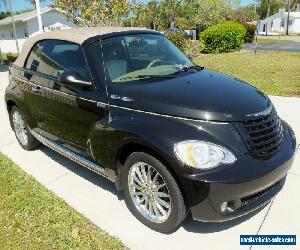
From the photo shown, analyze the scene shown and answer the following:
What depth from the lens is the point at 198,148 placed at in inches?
124

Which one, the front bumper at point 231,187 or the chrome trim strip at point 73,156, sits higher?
the front bumper at point 231,187

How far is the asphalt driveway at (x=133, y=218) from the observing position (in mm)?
3514

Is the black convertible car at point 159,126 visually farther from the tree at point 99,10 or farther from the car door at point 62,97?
the tree at point 99,10

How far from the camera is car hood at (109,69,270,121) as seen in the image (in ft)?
11.0

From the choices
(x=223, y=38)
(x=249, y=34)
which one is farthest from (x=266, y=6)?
(x=223, y=38)

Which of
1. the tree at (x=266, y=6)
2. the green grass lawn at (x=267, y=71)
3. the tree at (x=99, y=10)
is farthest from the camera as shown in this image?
the tree at (x=266, y=6)

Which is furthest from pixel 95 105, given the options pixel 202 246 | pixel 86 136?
pixel 202 246

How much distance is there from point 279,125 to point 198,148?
47.4 inches

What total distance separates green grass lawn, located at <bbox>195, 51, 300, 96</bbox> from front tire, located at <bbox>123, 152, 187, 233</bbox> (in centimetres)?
643

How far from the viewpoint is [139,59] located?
438 cm

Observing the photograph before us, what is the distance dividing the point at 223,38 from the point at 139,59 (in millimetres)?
17359

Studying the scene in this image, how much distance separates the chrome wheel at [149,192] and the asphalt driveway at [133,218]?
187mm

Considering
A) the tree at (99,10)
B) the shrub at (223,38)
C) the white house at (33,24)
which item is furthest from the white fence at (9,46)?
the shrub at (223,38)

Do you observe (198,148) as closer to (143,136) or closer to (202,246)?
(143,136)
